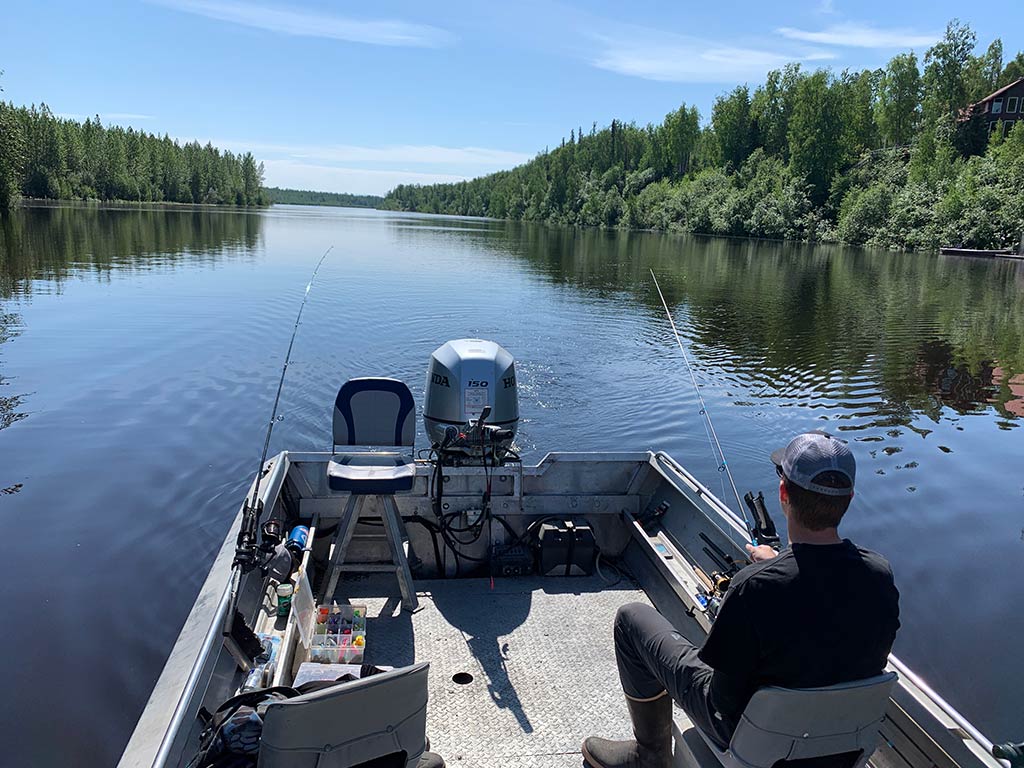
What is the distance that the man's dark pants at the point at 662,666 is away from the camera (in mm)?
2490

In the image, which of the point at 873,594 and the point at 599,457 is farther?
the point at 599,457

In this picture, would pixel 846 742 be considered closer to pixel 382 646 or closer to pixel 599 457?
pixel 382 646

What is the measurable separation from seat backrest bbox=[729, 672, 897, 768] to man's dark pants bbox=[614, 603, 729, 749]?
0.19 metres

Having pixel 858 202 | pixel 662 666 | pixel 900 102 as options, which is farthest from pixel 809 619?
pixel 900 102

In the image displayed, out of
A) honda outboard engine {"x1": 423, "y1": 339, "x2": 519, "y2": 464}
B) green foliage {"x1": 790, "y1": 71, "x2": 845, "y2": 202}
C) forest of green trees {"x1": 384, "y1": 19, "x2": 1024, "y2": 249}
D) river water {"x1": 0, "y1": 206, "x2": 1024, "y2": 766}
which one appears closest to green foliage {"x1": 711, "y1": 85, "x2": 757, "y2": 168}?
forest of green trees {"x1": 384, "y1": 19, "x2": 1024, "y2": 249}

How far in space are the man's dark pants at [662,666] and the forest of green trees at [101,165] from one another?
54.8 meters

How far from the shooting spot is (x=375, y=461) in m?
4.90

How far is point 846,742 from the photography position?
225 centimetres

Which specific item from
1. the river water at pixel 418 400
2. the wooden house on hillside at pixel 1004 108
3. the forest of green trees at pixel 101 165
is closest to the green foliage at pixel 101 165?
the forest of green trees at pixel 101 165

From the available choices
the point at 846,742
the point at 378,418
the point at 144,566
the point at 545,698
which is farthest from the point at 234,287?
the point at 846,742

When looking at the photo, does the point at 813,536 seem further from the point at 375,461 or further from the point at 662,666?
the point at 375,461

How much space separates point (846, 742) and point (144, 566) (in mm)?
6084

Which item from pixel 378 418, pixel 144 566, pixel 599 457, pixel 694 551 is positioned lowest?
pixel 144 566

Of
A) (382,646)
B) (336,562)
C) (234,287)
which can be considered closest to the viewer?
(382,646)
